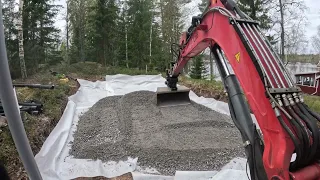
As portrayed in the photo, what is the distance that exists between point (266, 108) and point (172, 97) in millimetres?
4942

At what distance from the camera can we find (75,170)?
12.0 feet

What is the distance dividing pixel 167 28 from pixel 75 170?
16.3 m

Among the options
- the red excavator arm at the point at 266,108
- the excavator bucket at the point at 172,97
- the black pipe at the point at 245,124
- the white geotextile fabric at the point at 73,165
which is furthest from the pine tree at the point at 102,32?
→ the black pipe at the point at 245,124

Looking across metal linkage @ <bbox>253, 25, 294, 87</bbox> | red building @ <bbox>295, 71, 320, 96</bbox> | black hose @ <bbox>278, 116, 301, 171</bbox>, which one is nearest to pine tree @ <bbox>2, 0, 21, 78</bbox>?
metal linkage @ <bbox>253, 25, 294, 87</bbox>

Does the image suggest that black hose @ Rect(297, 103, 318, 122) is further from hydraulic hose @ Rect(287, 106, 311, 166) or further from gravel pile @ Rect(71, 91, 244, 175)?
gravel pile @ Rect(71, 91, 244, 175)

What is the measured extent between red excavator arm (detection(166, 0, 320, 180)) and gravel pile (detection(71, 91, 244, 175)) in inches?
65.3

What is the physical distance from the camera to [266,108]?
1995mm

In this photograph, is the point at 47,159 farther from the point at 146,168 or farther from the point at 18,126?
the point at 18,126

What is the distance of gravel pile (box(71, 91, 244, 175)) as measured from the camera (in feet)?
12.9

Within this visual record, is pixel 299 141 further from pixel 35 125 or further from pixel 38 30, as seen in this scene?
pixel 38 30

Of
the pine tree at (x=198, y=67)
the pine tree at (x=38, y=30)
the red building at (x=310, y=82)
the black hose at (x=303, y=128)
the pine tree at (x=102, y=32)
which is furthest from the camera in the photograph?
the pine tree at (x=198, y=67)

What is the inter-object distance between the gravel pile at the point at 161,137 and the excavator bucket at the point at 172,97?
0.77ft

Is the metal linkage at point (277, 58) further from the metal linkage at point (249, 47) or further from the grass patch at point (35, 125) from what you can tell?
the grass patch at point (35, 125)

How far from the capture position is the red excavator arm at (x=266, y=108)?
1835mm
